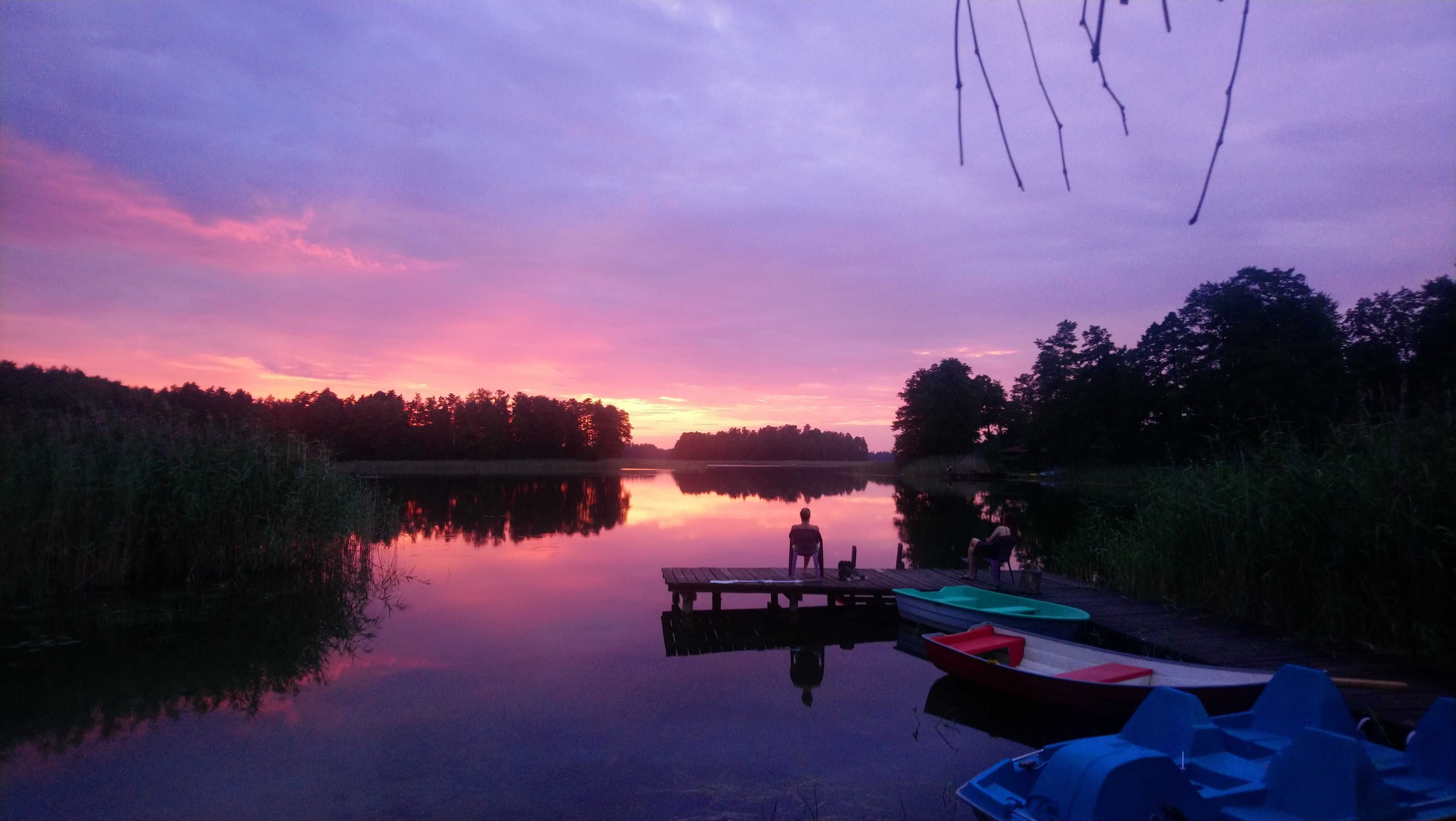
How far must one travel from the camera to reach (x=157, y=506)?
12609 mm

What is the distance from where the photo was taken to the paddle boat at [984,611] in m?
9.49

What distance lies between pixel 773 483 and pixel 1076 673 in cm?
4980

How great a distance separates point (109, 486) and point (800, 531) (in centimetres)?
1080

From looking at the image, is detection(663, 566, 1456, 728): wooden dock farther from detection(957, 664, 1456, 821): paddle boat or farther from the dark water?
detection(957, 664, 1456, 821): paddle boat

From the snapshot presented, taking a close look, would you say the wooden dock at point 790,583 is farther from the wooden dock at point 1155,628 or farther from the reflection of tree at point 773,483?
the reflection of tree at point 773,483

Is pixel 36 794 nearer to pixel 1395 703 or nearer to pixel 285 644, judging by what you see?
pixel 285 644

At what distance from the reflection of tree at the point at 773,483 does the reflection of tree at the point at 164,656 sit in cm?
2719

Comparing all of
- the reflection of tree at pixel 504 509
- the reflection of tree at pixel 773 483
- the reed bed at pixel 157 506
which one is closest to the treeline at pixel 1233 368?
the reflection of tree at pixel 773 483

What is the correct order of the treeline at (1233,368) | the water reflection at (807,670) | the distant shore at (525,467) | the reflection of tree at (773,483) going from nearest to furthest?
the water reflection at (807,670) < the treeline at (1233,368) < the reflection of tree at (773,483) < the distant shore at (525,467)

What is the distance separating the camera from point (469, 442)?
81312 millimetres

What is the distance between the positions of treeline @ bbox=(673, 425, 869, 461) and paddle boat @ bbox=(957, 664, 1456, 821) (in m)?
122

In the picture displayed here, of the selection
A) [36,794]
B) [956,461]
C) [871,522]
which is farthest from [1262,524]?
[956,461]

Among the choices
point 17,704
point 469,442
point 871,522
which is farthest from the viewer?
point 469,442

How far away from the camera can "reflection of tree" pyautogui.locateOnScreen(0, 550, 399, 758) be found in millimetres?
7555
